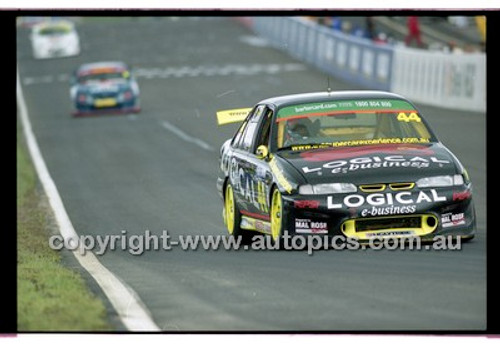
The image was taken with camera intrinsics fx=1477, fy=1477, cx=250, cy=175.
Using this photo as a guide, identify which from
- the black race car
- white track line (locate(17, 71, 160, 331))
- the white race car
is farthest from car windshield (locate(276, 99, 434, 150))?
the white race car

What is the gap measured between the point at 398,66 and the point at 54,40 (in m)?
24.3

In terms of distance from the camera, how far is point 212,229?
560 inches

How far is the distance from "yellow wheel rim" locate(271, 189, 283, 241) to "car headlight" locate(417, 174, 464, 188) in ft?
3.62

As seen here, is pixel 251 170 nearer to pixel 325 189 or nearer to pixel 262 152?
pixel 262 152

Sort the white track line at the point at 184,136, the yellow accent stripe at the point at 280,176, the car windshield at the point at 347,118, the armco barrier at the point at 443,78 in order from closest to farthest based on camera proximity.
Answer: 1. the yellow accent stripe at the point at 280,176
2. the car windshield at the point at 347,118
3. the white track line at the point at 184,136
4. the armco barrier at the point at 443,78

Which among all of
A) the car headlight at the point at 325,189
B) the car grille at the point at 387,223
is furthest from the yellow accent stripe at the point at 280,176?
the car grille at the point at 387,223

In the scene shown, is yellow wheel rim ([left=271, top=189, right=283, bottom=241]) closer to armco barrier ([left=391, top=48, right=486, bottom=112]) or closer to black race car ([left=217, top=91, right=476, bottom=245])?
black race car ([left=217, top=91, right=476, bottom=245])

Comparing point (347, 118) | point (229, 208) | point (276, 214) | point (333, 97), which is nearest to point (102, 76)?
point (229, 208)

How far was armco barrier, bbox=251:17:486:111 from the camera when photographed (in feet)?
101

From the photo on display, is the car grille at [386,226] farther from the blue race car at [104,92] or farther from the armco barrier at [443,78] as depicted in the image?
the blue race car at [104,92]

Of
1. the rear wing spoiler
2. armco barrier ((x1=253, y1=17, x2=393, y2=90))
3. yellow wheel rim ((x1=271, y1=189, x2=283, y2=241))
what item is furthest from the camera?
armco barrier ((x1=253, y1=17, x2=393, y2=90))

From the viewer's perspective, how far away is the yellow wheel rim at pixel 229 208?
→ 13.2 m

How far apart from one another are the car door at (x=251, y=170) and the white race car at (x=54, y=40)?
42663mm
